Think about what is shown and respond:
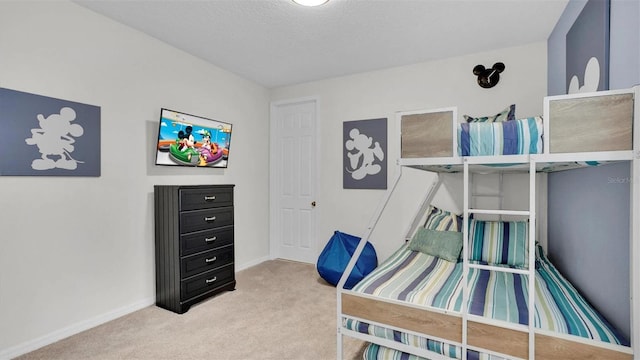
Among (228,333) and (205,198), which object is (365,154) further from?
(228,333)

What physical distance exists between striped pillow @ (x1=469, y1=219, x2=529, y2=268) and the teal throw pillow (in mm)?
119

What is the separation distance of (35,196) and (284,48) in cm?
235

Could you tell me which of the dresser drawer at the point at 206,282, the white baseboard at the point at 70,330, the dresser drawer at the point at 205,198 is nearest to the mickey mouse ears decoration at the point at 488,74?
the dresser drawer at the point at 205,198

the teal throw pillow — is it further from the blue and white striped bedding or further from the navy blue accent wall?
the blue and white striped bedding

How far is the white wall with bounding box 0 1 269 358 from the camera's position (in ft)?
6.59

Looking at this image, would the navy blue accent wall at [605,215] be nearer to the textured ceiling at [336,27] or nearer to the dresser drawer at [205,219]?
the textured ceiling at [336,27]

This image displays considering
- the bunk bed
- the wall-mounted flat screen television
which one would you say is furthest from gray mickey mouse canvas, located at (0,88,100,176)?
the bunk bed

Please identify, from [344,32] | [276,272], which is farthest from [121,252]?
[344,32]

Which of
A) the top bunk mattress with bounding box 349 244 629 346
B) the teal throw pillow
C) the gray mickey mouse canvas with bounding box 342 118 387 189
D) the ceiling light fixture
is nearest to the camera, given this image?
the top bunk mattress with bounding box 349 244 629 346

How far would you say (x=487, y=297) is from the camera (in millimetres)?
1753

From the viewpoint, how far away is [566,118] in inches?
53.2

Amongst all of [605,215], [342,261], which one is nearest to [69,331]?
[342,261]

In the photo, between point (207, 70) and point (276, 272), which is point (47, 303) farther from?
point (207, 70)

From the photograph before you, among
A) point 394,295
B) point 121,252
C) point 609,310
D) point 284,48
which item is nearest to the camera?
point 609,310
